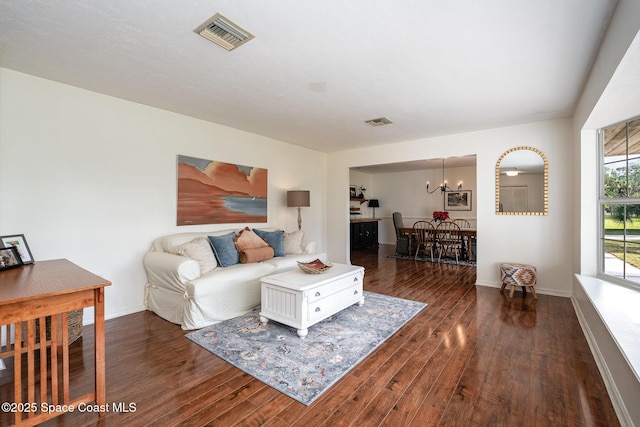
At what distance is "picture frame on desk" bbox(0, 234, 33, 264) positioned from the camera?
2.24 metres

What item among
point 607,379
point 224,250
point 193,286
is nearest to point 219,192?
point 224,250

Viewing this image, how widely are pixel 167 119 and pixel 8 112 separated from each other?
1356 millimetres

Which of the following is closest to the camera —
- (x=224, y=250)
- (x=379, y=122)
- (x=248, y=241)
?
(x=224, y=250)

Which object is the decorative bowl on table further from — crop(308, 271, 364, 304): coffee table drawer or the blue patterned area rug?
the blue patterned area rug

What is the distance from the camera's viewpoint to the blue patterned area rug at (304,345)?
197cm

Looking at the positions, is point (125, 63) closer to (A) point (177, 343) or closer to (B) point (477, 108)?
(A) point (177, 343)

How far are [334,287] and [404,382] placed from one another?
1.15 metres

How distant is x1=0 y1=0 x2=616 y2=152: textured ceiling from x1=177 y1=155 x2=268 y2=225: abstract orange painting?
757mm

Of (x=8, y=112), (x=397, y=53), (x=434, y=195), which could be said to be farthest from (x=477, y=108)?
(x=434, y=195)

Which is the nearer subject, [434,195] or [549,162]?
[549,162]

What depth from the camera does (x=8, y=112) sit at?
2516mm

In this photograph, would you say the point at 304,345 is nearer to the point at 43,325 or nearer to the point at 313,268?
the point at 313,268

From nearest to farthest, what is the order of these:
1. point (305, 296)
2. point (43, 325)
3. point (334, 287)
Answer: point (43, 325)
point (305, 296)
point (334, 287)

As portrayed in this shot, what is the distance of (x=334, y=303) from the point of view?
2941mm
